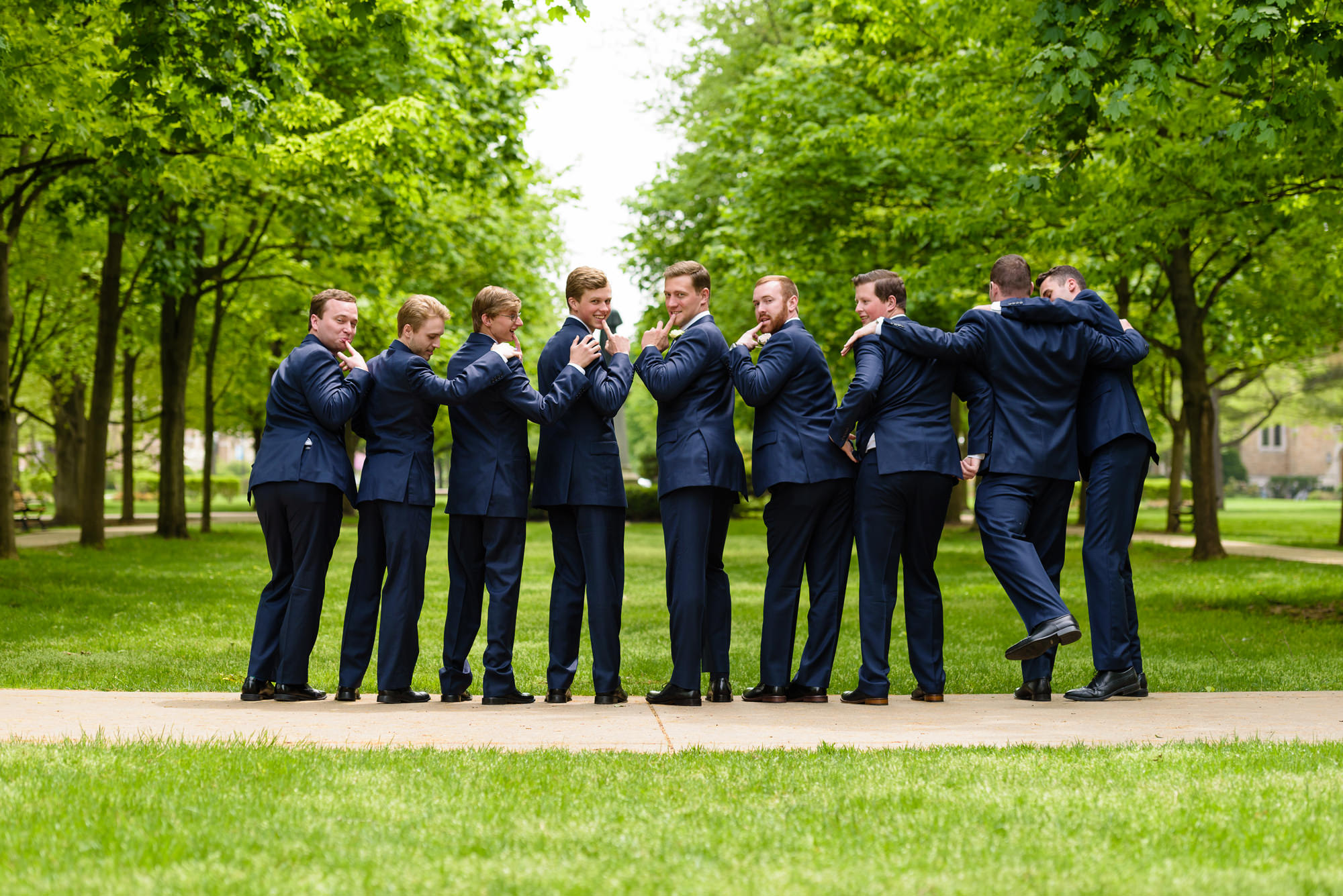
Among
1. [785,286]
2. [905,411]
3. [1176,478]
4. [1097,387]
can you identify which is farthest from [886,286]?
[1176,478]

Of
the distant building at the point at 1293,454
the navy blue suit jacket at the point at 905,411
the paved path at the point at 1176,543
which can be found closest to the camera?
the navy blue suit jacket at the point at 905,411

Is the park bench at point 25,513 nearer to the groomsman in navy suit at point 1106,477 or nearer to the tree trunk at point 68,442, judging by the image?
the tree trunk at point 68,442

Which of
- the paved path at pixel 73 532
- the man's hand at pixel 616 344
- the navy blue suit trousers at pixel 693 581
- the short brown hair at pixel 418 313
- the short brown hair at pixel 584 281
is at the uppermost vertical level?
the short brown hair at pixel 584 281

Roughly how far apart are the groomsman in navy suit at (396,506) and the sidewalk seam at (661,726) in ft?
4.22

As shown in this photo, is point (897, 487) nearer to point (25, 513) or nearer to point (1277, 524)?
point (25, 513)

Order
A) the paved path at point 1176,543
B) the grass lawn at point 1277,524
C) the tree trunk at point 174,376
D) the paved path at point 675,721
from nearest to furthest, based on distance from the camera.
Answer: the paved path at point 675,721
the paved path at point 1176,543
the tree trunk at point 174,376
the grass lawn at point 1277,524

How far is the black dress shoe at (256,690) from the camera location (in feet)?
23.3

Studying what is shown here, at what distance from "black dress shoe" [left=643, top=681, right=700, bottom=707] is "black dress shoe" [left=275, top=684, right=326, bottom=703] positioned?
5.95ft

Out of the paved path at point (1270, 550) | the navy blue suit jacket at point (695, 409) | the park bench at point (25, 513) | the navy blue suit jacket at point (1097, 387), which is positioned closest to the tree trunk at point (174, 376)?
the park bench at point (25, 513)

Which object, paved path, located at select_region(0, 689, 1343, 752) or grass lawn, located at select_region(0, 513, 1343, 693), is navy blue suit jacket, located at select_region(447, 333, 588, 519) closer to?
paved path, located at select_region(0, 689, 1343, 752)

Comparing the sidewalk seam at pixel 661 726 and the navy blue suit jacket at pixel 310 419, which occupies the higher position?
the navy blue suit jacket at pixel 310 419

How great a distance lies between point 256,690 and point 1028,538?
4.27 m

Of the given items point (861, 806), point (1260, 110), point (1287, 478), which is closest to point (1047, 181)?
point (1260, 110)

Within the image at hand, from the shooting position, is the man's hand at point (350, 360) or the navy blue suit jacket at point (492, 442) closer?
the navy blue suit jacket at point (492, 442)
